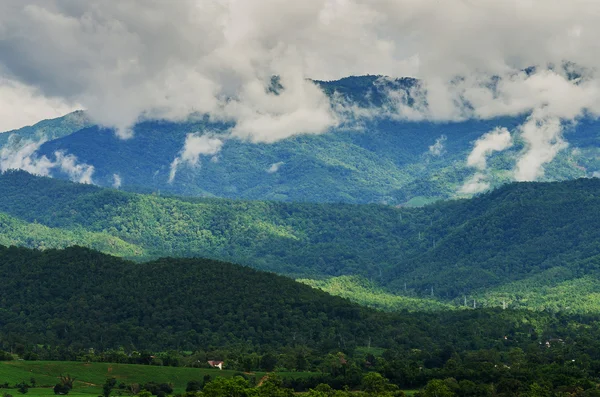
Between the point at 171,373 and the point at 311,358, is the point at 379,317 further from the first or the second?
the point at 171,373

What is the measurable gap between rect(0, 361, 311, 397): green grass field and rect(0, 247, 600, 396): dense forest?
468 centimetres

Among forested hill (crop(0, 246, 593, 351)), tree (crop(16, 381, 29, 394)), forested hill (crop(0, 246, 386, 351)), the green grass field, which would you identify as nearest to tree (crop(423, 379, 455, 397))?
the green grass field

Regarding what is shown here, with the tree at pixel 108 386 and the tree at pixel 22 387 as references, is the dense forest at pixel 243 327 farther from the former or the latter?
the tree at pixel 22 387

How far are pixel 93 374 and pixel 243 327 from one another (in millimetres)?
38294

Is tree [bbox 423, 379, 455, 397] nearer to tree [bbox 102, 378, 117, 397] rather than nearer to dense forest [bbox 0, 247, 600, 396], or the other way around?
dense forest [bbox 0, 247, 600, 396]

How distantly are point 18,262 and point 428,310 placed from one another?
76.0 metres

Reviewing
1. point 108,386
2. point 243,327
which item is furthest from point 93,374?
point 243,327

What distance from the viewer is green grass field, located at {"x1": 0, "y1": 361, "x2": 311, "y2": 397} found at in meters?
114

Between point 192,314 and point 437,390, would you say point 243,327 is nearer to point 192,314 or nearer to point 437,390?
point 192,314

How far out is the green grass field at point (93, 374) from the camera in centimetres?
11412

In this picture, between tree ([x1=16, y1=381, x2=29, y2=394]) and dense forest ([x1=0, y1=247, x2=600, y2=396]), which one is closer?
tree ([x1=16, y1=381, x2=29, y2=394])

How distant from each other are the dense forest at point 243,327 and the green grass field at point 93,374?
4.68 metres

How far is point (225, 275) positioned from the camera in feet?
562

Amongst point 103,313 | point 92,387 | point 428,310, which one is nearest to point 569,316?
point 428,310
